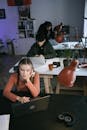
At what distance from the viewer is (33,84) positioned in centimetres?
216

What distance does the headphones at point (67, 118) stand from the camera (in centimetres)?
145

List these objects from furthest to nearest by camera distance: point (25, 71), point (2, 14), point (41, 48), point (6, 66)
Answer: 1. point (2, 14)
2. point (6, 66)
3. point (41, 48)
4. point (25, 71)

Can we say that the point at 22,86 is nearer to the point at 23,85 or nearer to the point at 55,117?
the point at 23,85

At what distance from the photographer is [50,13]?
19.0 feet

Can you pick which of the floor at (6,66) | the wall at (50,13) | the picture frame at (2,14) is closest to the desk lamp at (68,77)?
the floor at (6,66)

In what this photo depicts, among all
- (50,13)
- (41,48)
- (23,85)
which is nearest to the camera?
(23,85)

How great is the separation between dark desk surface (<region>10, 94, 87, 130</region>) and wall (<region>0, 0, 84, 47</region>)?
4140mm

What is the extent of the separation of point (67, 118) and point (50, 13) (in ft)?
15.2

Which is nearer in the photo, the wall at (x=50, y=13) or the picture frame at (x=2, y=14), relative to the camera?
the wall at (x=50, y=13)

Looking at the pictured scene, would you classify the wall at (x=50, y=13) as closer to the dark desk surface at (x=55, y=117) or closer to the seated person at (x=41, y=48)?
the seated person at (x=41, y=48)

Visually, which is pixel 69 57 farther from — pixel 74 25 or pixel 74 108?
pixel 74 25

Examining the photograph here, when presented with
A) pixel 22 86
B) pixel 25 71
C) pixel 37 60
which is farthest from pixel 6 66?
pixel 25 71

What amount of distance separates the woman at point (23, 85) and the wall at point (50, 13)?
3.78 metres

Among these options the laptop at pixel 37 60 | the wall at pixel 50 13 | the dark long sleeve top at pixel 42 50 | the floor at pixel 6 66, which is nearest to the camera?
the laptop at pixel 37 60
